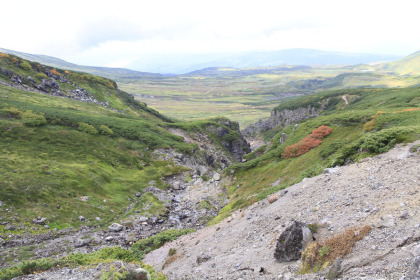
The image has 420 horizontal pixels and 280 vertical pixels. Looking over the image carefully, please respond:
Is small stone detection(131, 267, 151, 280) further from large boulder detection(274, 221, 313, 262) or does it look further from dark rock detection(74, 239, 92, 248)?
dark rock detection(74, 239, 92, 248)

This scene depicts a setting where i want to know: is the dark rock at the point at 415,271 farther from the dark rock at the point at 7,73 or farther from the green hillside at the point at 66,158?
the dark rock at the point at 7,73

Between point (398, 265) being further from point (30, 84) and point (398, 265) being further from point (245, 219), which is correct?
point (30, 84)

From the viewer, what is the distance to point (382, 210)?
12.0 metres

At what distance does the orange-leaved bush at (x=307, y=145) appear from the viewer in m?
37.8

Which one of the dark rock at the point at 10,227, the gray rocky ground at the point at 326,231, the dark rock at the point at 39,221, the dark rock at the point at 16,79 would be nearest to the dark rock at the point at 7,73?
the dark rock at the point at 16,79

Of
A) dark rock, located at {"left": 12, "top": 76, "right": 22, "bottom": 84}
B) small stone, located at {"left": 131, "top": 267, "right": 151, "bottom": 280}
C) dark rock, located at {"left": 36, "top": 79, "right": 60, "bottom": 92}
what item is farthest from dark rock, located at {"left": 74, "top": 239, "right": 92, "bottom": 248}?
dark rock, located at {"left": 36, "top": 79, "right": 60, "bottom": 92}

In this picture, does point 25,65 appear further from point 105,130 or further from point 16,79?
point 105,130

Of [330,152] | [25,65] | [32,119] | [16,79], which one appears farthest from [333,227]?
[25,65]

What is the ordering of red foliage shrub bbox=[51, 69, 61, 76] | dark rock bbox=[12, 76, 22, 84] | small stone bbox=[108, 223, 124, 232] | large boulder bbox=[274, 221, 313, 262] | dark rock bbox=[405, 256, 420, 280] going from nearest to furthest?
dark rock bbox=[405, 256, 420, 280] → large boulder bbox=[274, 221, 313, 262] → small stone bbox=[108, 223, 124, 232] → dark rock bbox=[12, 76, 22, 84] → red foliage shrub bbox=[51, 69, 61, 76]

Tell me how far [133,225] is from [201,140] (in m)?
56.0

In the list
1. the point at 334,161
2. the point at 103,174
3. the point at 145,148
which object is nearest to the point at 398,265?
the point at 334,161

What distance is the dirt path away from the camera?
30.2ft

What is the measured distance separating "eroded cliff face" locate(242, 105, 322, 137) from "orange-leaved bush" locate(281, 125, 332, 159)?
316 feet

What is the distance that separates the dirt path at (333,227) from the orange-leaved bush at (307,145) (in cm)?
1556
